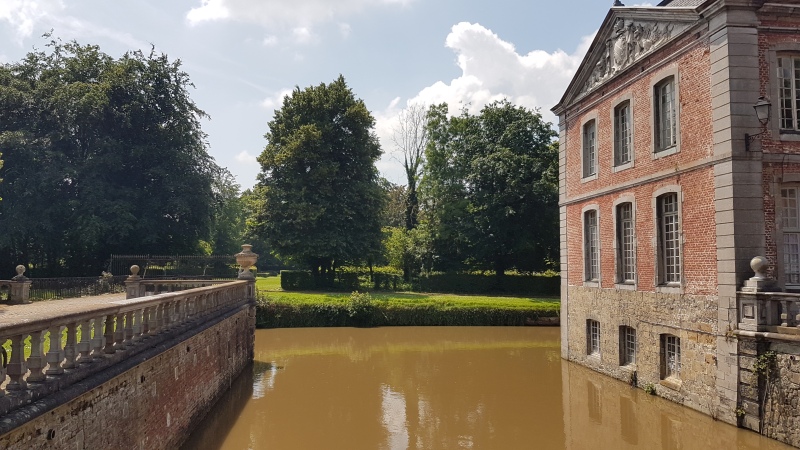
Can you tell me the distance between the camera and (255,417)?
11.3 meters

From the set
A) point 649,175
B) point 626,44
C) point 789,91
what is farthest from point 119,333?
point 626,44

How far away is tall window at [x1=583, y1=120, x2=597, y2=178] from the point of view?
55.1 ft

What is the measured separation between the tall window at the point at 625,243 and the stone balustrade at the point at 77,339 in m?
11.1

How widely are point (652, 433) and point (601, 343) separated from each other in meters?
5.10

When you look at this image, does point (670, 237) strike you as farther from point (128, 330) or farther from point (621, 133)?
point (128, 330)

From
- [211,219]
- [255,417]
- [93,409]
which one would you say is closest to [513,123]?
[211,219]

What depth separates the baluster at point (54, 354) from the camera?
16.7ft

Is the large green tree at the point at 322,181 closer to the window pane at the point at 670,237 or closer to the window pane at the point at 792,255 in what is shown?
the window pane at the point at 670,237

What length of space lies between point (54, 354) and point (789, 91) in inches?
531

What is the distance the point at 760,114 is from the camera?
1049 cm

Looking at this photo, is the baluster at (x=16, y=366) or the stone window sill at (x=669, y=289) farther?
the stone window sill at (x=669, y=289)

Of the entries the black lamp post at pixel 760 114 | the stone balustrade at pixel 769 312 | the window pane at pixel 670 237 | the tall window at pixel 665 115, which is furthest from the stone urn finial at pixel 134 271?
the black lamp post at pixel 760 114

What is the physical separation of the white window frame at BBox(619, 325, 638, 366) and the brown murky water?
2.23ft

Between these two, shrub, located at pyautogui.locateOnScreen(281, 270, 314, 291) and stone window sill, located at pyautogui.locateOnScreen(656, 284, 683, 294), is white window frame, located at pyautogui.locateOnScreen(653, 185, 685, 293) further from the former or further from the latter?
shrub, located at pyautogui.locateOnScreen(281, 270, 314, 291)
